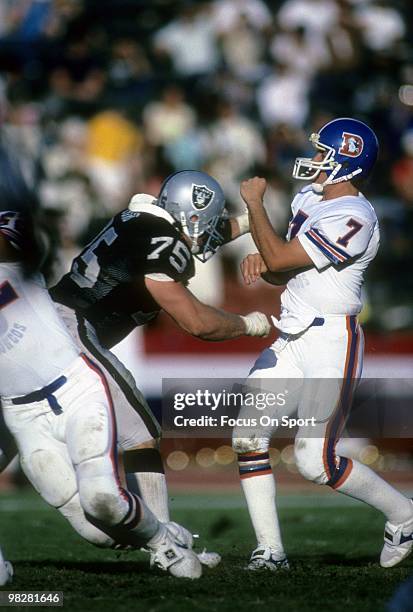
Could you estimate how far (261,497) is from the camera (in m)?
5.16

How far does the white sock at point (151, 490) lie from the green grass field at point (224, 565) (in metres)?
0.28

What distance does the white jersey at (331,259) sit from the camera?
512cm

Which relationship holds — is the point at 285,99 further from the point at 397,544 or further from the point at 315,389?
the point at 397,544

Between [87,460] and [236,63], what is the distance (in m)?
7.58

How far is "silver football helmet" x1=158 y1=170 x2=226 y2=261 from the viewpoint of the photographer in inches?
Answer: 202

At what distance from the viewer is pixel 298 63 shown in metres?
11.2

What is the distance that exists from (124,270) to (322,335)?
992 millimetres

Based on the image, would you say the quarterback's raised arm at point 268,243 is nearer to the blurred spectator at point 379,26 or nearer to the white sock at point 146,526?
the white sock at point 146,526

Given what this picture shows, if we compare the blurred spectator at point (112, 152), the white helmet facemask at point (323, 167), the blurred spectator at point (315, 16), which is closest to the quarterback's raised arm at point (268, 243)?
the white helmet facemask at point (323, 167)

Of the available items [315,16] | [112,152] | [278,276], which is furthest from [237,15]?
[278,276]

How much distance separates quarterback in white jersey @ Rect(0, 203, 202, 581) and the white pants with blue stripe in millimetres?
717

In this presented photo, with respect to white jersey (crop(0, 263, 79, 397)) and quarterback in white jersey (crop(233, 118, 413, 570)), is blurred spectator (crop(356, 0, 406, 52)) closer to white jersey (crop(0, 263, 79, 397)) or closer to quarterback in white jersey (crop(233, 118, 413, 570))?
quarterback in white jersey (crop(233, 118, 413, 570))

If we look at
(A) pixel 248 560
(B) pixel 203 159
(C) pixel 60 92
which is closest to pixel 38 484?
(A) pixel 248 560

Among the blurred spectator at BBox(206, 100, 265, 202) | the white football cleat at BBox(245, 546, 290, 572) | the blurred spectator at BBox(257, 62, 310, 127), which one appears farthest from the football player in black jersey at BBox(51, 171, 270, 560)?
the blurred spectator at BBox(257, 62, 310, 127)
